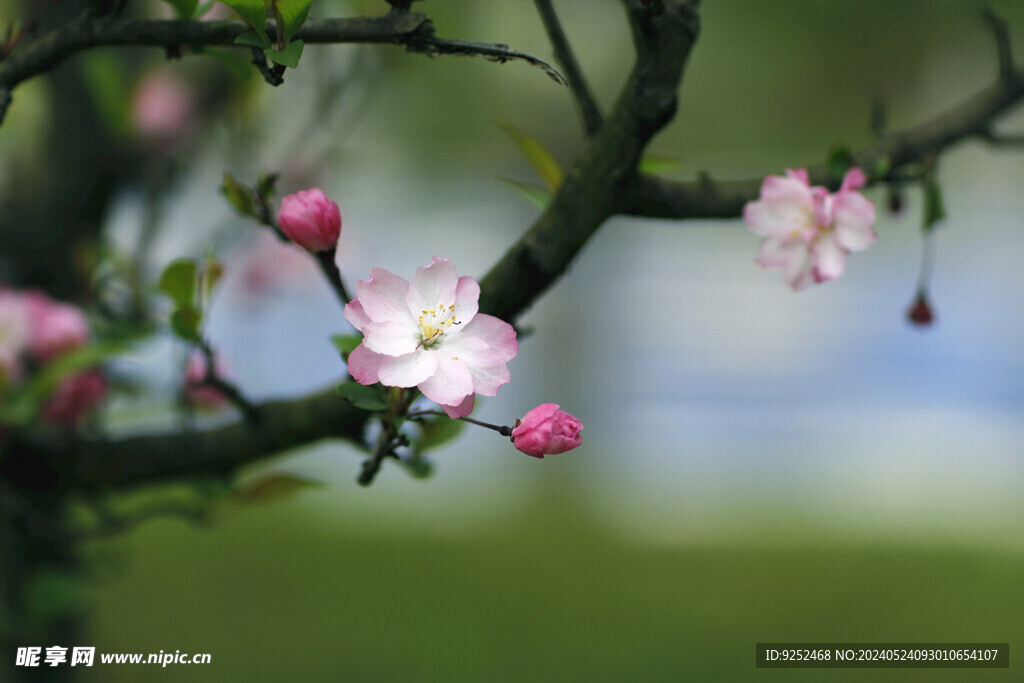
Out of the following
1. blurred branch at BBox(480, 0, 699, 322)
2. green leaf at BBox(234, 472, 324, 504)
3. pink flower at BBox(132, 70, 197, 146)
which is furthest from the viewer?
pink flower at BBox(132, 70, 197, 146)

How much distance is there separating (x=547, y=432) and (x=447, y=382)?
0.04 m

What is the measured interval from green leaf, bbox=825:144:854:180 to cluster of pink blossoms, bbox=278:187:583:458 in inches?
12.6

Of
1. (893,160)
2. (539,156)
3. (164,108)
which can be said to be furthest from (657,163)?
(164,108)

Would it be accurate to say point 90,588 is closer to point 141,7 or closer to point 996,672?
point 141,7

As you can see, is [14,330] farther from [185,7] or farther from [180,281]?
[185,7]

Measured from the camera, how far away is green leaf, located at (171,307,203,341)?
513 mm

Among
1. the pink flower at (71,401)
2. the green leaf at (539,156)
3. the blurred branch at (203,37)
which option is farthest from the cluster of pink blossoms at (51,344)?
the green leaf at (539,156)

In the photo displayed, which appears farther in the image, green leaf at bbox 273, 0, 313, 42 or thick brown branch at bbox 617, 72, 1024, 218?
thick brown branch at bbox 617, 72, 1024, 218

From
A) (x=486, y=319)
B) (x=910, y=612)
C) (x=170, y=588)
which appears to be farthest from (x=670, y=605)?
(x=486, y=319)

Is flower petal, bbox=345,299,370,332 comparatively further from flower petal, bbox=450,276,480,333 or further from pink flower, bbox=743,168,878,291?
pink flower, bbox=743,168,878,291

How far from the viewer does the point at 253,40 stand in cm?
36

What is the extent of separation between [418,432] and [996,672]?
1575 millimetres
